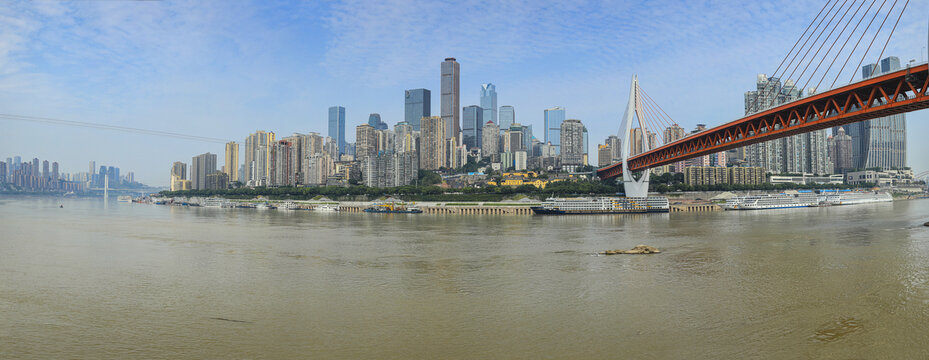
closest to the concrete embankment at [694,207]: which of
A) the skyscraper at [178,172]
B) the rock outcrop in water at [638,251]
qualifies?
the rock outcrop in water at [638,251]

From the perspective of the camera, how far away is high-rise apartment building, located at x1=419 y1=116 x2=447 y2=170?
143875mm

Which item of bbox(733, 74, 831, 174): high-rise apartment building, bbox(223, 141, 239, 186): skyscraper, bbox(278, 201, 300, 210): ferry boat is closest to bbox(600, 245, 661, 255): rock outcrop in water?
bbox(278, 201, 300, 210): ferry boat

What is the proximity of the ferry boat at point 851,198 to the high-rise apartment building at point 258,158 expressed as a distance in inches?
4679

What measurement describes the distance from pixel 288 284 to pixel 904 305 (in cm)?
1554

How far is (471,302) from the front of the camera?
1290 cm

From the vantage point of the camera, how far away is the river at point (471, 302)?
9.62 meters

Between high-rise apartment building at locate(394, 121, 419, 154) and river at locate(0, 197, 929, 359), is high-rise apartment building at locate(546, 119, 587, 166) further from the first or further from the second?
river at locate(0, 197, 929, 359)

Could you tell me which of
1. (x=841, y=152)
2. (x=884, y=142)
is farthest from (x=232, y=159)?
(x=884, y=142)

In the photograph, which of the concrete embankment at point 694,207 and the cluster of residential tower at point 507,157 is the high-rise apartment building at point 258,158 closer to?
the cluster of residential tower at point 507,157

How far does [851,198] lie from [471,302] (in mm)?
80392

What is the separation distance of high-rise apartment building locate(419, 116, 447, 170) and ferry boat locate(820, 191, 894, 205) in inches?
3601

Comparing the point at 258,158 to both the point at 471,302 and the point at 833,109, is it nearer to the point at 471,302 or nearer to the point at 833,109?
the point at 833,109

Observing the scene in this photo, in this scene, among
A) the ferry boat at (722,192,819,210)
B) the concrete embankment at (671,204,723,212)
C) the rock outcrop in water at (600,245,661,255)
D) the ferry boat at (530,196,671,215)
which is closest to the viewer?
the rock outcrop in water at (600,245,661,255)

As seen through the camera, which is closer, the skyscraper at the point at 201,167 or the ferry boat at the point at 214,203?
the ferry boat at the point at 214,203
